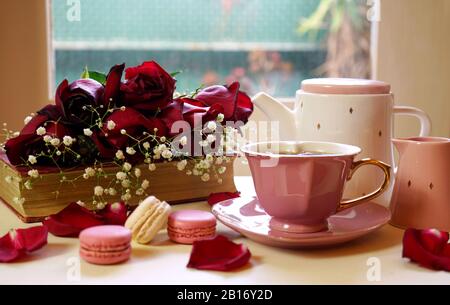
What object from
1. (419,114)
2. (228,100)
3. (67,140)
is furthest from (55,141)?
(419,114)

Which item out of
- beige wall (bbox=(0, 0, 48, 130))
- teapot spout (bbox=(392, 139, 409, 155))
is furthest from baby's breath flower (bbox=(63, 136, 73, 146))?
beige wall (bbox=(0, 0, 48, 130))

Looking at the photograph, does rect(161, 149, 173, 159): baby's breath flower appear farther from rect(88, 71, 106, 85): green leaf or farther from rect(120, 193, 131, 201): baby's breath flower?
rect(88, 71, 106, 85): green leaf

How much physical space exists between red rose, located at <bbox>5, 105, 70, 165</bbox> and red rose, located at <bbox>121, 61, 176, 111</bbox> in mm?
86

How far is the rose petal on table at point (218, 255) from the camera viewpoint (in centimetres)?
56

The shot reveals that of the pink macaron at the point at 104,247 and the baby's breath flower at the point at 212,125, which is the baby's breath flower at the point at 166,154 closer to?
the baby's breath flower at the point at 212,125

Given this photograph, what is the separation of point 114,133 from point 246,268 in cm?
25

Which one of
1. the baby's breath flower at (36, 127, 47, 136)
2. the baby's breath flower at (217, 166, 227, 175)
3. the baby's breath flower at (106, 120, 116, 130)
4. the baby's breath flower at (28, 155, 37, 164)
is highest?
the baby's breath flower at (106, 120, 116, 130)

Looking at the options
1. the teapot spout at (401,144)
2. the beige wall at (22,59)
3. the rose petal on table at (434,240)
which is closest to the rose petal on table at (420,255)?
the rose petal on table at (434,240)

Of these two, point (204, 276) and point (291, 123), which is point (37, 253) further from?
point (291, 123)

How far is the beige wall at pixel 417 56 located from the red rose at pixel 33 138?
2.96 ft

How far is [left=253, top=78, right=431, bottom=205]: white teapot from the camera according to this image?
73 centimetres
